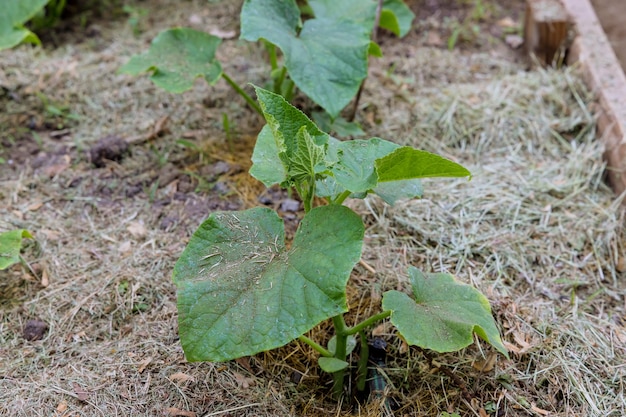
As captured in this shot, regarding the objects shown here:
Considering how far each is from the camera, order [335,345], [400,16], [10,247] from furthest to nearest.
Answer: [400,16] < [10,247] < [335,345]

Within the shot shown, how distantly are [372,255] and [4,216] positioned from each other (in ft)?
4.44

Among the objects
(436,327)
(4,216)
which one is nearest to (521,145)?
(436,327)

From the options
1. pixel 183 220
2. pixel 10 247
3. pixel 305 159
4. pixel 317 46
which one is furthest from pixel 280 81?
pixel 10 247

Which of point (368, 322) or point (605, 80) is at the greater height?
point (605, 80)

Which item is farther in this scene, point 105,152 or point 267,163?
point 105,152

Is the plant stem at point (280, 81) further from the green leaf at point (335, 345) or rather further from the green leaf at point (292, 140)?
the green leaf at point (335, 345)

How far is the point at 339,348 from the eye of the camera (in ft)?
5.15

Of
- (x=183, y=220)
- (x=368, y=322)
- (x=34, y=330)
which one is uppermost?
(x=368, y=322)

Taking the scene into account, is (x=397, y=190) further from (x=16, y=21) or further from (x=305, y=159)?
(x=16, y=21)

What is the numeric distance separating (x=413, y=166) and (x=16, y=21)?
221 cm

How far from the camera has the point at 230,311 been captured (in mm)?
1275

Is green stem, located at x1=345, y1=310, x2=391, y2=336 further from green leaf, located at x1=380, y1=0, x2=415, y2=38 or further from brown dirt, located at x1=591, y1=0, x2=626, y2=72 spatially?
brown dirt, located at x1=591, y1=0, x2=626, y2=72

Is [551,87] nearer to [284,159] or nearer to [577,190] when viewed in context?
[577,190]

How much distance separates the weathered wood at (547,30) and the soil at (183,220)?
14cm
